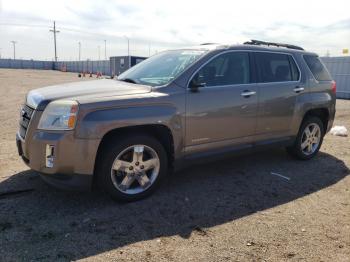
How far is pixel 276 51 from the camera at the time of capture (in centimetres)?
551

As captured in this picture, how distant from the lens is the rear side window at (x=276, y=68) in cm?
521

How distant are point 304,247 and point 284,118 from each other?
2.55 m

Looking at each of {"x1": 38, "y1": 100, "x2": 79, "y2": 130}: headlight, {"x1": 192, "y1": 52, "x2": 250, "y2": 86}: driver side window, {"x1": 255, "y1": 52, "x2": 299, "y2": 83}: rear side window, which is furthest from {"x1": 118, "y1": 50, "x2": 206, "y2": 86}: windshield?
{"x1": 38, "y1": 100, "x2": 79, "y2": 130}: headlight

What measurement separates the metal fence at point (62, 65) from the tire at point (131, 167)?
5216 cm

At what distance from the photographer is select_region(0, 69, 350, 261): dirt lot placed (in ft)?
10.4

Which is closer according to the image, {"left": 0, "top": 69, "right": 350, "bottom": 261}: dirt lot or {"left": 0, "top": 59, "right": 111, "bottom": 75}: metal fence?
{"left": 0, "top": 69, "right": 350, "bottom": 261}: dirt lot

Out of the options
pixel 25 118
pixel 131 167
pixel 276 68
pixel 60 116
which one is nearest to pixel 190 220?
pixel 131 167

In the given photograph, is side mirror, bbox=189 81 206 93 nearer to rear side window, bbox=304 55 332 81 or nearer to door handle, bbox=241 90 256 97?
door handle, bbox=241 90 256 97

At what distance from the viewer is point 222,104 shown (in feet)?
15.1

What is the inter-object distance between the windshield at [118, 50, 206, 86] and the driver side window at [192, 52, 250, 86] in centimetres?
21

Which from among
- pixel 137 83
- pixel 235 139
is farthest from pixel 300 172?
pixel 137 83

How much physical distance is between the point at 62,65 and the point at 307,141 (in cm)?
7399

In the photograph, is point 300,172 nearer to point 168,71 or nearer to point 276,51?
point 276,51

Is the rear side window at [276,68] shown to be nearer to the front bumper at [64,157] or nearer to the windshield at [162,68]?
the windshield at [162,68]
